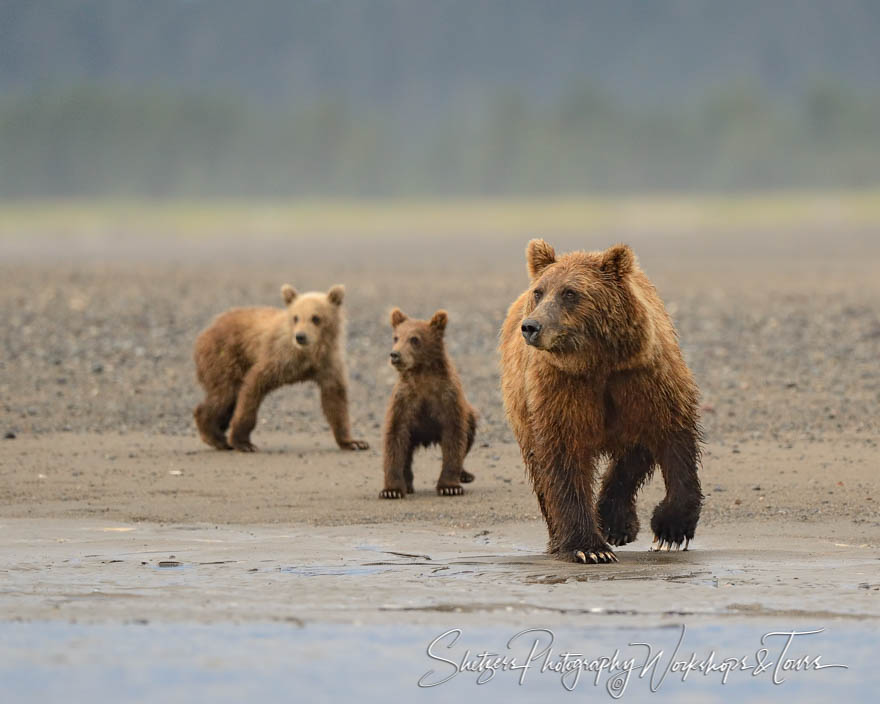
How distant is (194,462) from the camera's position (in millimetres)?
9953

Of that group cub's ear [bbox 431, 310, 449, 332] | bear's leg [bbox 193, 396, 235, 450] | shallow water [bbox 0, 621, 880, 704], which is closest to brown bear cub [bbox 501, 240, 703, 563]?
shallow water [bbox 0, 621, 880, 704]

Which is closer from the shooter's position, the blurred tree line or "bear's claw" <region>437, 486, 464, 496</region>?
"bear's claw" <region>437, 486, 464, 496</region>

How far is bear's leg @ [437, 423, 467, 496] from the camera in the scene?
347 inches

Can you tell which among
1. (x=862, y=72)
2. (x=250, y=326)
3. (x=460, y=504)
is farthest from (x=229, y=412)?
(x=862, y=72)

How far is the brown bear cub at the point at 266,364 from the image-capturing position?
34.2 ft

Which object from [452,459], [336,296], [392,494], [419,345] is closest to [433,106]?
[336,296]

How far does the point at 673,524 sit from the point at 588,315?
1020 millimetres

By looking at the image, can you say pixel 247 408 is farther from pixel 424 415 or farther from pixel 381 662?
pixel 381 662

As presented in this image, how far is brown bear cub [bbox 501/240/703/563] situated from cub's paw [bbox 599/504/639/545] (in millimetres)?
246

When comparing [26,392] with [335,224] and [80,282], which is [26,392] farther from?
[335,224]

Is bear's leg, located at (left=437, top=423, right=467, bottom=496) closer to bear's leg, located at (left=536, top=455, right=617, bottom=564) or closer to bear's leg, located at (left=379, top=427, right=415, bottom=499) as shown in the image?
bear's leg, located at (left=379, top=427, right=415, bottom=499)

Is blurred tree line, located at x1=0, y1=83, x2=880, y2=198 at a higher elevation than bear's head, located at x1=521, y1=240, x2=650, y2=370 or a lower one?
higher

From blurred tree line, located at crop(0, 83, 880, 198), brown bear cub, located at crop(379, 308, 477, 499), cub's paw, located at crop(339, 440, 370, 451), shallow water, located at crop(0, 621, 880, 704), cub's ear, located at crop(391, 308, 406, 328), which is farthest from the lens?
blurred tree line, located at crop(0, 83, 880, 198)

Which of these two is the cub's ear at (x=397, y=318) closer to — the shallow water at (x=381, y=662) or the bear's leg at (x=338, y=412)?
the bear's leg at (x=338, y=412)
